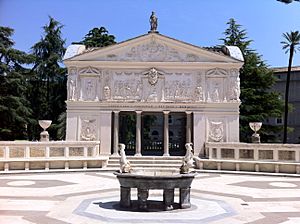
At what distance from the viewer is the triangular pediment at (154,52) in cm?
2625

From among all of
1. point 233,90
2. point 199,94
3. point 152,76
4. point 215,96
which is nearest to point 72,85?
point 152,76

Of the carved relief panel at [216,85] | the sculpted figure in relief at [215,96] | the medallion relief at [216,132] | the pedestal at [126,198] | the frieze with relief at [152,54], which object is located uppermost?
the frieze with relief at [152,54]

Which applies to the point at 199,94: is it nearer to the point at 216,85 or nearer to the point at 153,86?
the point at 216,85

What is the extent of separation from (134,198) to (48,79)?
109 feet

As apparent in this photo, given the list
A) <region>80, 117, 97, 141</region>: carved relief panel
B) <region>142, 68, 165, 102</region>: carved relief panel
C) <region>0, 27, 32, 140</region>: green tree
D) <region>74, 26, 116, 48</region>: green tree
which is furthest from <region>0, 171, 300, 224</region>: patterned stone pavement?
<region>74, 26, 116, 48</region>: green tree

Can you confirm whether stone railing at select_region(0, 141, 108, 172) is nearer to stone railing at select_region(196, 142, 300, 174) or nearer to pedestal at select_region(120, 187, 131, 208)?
stone railing at select_region(196, 142, 300, 174)

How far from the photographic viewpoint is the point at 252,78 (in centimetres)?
3869

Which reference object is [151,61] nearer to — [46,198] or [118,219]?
[46,198]

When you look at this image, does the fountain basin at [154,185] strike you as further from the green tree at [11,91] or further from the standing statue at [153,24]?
the green tree at [11,91]

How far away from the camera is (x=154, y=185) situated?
1034 cm

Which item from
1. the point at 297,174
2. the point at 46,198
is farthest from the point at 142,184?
the point at 297,174

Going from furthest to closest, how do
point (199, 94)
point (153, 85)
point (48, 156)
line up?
point (153, 85) → point (199, 94) → point (48, 156)

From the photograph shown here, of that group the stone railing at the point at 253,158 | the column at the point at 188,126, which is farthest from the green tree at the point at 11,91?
the stone railing at the point at 253,158

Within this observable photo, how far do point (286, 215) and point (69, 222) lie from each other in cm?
591
